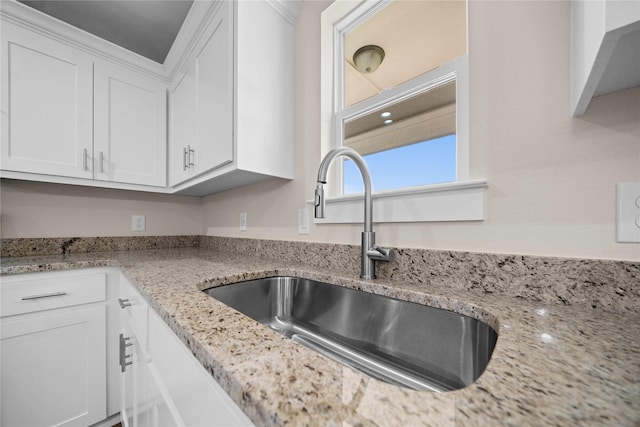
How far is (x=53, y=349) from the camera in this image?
117cm

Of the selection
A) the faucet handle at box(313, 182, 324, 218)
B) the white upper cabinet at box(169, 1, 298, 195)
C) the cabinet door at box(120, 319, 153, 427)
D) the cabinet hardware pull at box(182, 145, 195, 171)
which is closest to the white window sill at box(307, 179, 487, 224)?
the faucet handle at box(313, 182, 324, 218)

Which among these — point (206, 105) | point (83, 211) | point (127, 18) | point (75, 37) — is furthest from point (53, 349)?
point (127, 18)

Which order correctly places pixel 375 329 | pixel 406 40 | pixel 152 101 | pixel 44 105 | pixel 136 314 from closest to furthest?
pixel 375 329
pixel 136 314
pixel 406 40
pixel 44 105
pixel 152 101

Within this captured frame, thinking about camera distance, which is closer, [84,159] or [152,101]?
[84,159]

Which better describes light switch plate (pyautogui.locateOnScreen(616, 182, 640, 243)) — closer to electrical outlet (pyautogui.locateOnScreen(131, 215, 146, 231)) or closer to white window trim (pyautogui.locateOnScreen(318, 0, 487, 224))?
white window trim (pyautogui.locateOnScreen(318, 0, 487, 224))

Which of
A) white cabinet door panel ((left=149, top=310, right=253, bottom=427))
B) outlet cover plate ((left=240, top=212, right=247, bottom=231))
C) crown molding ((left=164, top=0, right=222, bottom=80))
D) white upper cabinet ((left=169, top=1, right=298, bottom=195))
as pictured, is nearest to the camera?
white cabinet door panel ((left=149, top=310, right=253, bottom=427))

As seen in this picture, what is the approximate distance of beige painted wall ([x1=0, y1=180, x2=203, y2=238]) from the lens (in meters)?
1.55

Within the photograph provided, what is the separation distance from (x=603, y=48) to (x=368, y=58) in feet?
3.41

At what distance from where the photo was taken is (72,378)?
1205 mm

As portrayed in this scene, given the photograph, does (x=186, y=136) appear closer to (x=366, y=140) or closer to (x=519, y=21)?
(x=366, y=140)

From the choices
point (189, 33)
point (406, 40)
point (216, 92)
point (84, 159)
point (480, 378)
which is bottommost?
point (480, 378)

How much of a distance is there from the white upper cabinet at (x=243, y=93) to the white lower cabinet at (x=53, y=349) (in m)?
0.80

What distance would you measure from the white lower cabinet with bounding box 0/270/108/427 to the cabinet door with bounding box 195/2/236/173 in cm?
82

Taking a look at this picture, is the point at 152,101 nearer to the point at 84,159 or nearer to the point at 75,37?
the point at 75,37
